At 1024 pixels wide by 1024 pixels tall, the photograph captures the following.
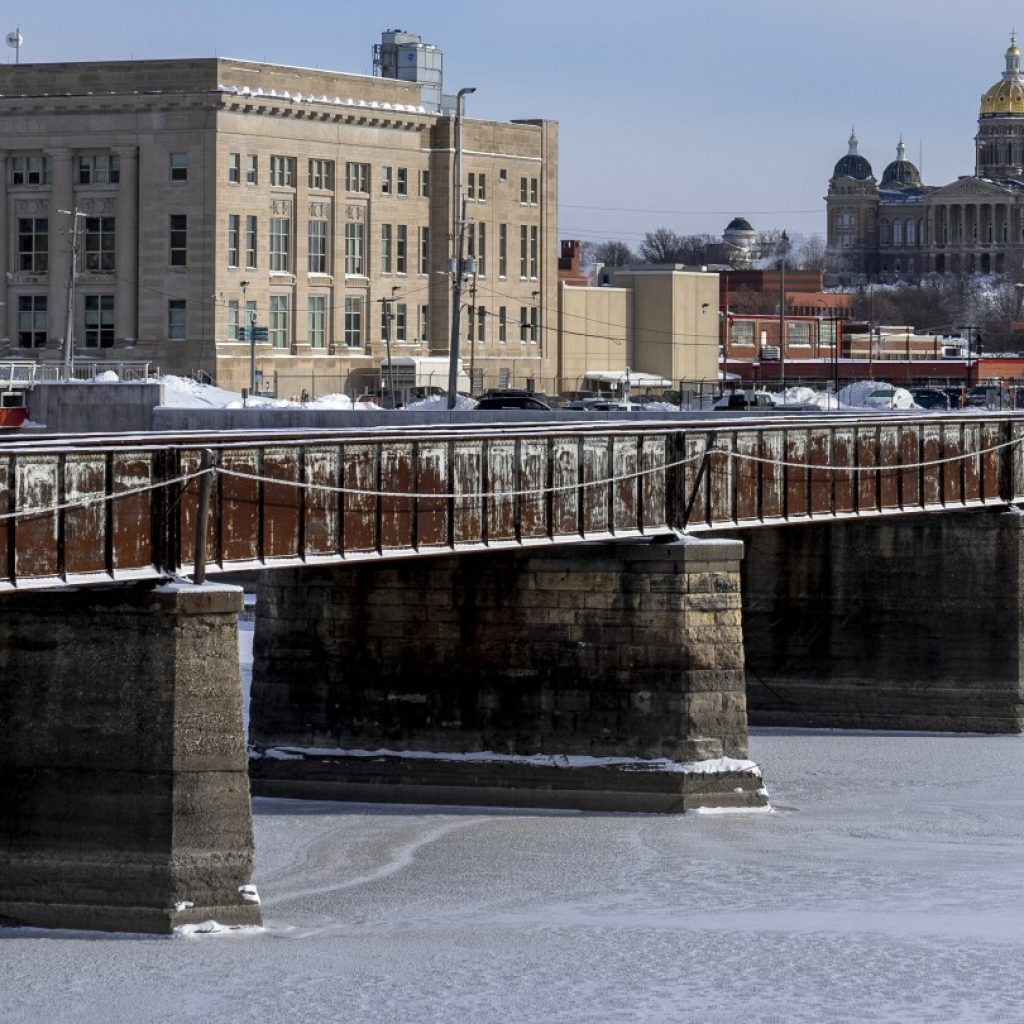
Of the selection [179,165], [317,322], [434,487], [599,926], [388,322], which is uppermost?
[179,165]

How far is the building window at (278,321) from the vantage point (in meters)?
118

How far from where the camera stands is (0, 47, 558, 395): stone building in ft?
372

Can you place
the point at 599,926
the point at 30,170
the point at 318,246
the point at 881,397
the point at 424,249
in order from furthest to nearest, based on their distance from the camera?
the point at 424,249 → the point at 318,246 → the point at 30,170 → the point at 881,397 → the point at 599,926

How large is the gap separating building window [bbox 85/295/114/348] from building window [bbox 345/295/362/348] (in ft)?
38.2

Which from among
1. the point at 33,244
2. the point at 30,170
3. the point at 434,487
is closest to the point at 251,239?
the point at 33,244

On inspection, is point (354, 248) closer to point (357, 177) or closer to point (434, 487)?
point (357, 177)

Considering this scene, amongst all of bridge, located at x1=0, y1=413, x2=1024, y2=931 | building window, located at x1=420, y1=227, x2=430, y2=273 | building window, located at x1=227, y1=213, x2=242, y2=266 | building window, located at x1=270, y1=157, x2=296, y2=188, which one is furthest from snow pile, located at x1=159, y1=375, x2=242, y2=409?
bridge, located at x1=0, y1=413, x2=1024, y2=931

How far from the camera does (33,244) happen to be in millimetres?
116188

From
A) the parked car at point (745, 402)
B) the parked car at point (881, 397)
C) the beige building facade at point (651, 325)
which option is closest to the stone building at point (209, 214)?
the beige building facade at point (651, 325)

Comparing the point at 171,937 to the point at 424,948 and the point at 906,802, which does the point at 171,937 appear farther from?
the point at 906,802

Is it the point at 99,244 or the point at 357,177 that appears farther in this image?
the point at 357,177

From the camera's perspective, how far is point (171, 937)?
30.2 m

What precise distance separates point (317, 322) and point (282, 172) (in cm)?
746

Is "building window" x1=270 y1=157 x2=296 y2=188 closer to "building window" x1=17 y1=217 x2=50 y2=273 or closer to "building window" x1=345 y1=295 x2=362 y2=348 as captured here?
"building window" x1=345 y1=295 x2=362 y2=348
